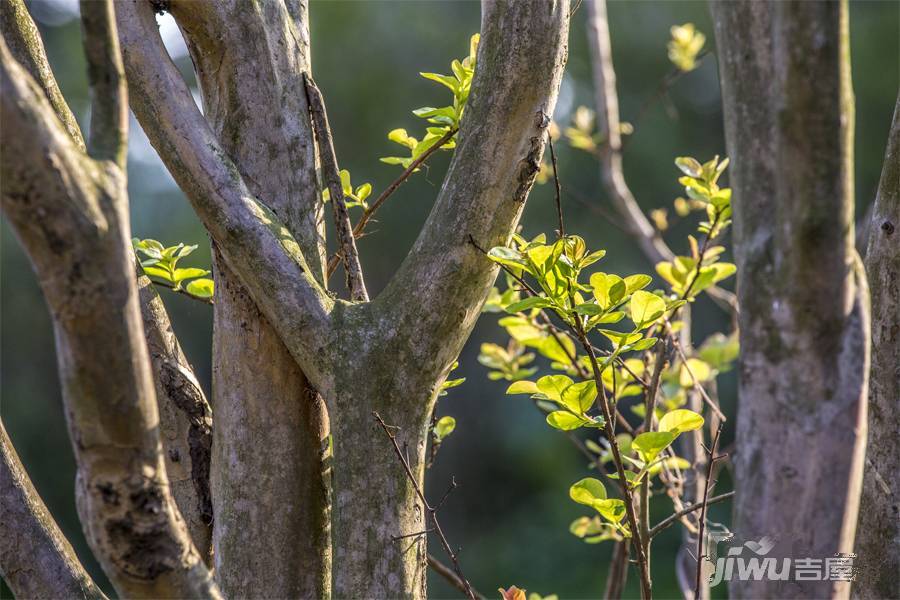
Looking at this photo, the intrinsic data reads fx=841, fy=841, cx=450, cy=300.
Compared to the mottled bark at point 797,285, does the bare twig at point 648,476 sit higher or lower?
lower

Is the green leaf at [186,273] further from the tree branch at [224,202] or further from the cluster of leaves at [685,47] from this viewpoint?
the cluster of leaves at [685,47]

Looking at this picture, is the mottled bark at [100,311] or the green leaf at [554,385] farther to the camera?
the green leaf at [554,385]

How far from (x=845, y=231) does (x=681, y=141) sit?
19.9 ft

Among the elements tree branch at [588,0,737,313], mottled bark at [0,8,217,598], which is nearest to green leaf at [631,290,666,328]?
mottled bark at [0,8,217,598]

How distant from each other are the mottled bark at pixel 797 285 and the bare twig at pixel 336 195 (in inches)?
20.9

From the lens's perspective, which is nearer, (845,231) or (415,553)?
(845,231)

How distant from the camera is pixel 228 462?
3.36ft

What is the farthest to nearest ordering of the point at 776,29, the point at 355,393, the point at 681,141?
the point at 681,141 < the point at 355,393 < the point at 776,29

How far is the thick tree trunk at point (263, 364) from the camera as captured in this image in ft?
3.32

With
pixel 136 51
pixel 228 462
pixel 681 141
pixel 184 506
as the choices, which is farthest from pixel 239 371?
pixel 681 141

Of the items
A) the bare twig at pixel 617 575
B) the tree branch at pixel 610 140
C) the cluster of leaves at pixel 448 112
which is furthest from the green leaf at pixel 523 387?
the tree branch at pixel 610 140

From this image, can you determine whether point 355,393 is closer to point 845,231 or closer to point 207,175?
point 207,175

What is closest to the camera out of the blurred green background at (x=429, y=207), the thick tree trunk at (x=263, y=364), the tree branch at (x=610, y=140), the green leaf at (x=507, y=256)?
the green leaf at (x=507, y=256)

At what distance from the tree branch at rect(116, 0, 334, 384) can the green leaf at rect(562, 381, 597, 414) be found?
0.28 meters
